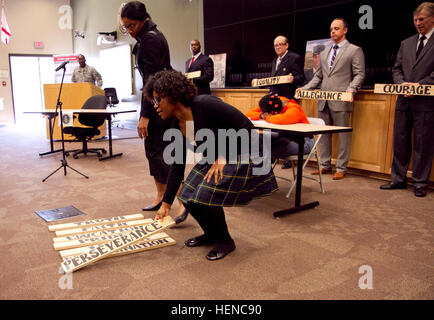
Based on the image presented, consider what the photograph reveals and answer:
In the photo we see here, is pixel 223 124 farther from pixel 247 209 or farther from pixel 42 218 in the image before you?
pixel 42 218

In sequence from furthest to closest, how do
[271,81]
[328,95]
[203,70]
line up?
[203,70] < [271,81] < [328,95]

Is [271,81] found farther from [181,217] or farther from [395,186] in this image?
[181,217]

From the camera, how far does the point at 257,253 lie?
99.3 inches

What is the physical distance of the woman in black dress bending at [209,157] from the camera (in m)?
2.20

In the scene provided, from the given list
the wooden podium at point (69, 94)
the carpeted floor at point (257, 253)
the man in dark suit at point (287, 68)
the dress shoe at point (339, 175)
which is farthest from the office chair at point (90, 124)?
the dress shoe at point (339, 175)

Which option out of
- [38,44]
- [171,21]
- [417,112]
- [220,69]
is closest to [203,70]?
[220,69]

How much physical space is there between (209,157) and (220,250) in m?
0.63

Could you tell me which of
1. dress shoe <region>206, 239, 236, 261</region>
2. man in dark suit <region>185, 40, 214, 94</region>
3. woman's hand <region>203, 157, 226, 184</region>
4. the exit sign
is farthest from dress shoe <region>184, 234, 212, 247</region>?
the exit sign

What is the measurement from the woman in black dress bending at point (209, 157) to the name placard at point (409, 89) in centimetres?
218

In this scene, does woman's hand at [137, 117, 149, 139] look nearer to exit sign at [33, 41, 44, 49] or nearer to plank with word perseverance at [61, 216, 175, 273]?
plank with word perseverance at [61, 216, 175, 273]

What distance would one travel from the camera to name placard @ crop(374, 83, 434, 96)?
359cm

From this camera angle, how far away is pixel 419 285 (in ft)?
6.84

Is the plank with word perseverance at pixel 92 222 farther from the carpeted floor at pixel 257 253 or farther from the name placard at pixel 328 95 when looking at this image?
the name placard at pixel 328 95
